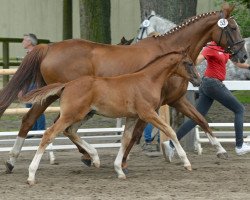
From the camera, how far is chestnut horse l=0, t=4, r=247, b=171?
400 inches

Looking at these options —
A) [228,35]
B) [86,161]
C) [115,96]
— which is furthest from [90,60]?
[228,35]

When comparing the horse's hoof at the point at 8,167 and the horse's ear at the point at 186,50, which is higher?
the horse's ear at the point at 186,50

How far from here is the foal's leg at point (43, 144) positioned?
921 centimetres

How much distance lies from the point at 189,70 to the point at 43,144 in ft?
6.16

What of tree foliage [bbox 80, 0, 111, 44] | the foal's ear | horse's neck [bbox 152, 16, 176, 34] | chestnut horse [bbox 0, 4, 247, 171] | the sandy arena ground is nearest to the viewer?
the sandy arena ground

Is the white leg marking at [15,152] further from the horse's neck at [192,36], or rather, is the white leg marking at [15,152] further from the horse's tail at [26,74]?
the horse's neck at [192,36]

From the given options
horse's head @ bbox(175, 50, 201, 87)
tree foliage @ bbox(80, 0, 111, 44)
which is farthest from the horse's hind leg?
tree foliage @ bbox(80, 0, 111, 44)

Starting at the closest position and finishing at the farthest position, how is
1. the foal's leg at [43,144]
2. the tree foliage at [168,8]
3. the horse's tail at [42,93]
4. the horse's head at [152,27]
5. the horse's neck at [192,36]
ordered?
1. the foal's leg at [43,144]
2. the horse's tail at [42,93]
3. the horse's neck at [192,36]
4. the horse's head at [152,27]
5. the tree foliage at [168,8]

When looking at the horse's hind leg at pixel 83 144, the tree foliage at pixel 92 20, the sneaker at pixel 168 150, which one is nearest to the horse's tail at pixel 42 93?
the horse's hind leg at pixel 83 144

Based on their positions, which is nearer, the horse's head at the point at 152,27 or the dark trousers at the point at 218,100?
the dark trousers at the point at 218,100

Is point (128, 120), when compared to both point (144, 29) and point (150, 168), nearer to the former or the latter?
point (150, 168)

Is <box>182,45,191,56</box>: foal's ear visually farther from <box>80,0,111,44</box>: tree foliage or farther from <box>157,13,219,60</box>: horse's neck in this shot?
<box>80,0,111,44</box>: tree foliage

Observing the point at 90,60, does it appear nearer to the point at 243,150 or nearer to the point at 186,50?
the point at 186,50

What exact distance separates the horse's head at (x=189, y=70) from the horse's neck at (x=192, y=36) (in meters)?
0.49
